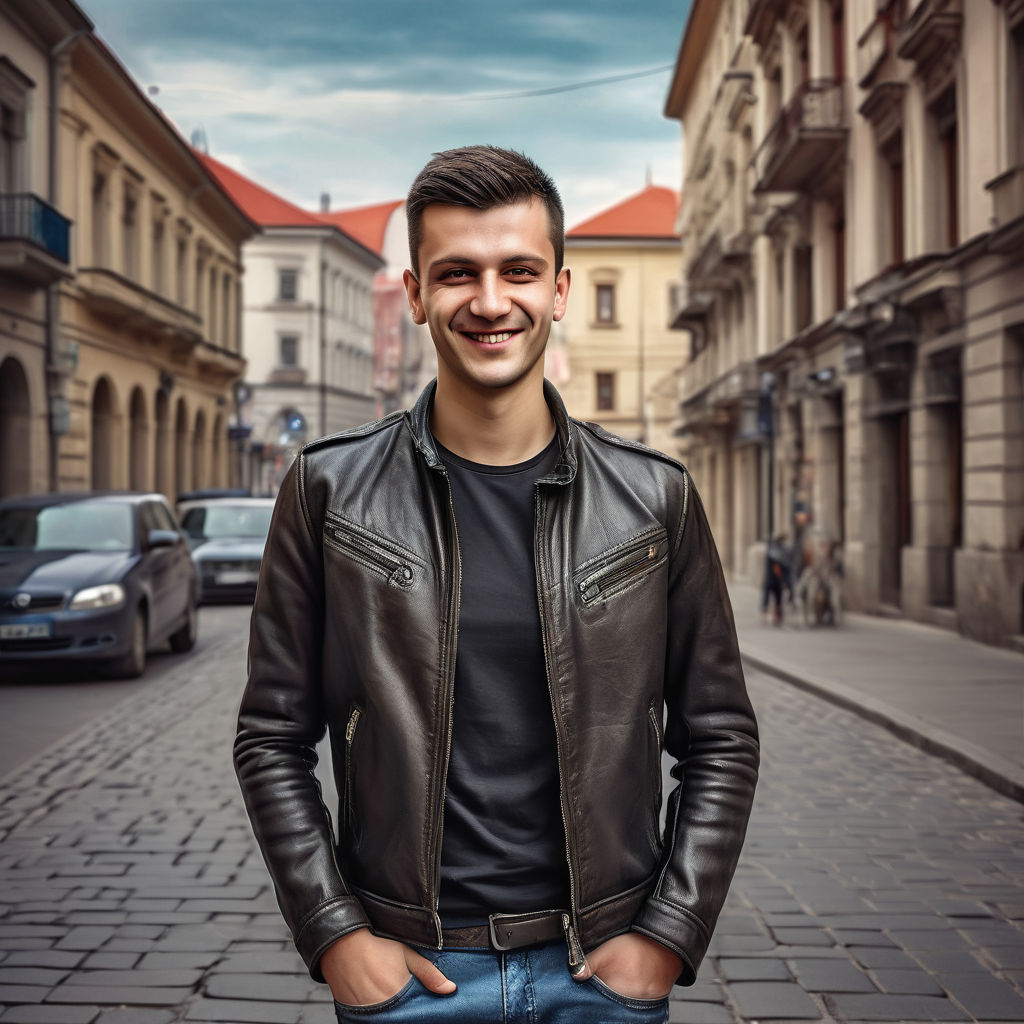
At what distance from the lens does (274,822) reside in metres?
2.08

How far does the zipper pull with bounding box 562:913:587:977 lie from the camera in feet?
6.60

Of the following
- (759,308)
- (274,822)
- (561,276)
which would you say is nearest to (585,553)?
(561,276)

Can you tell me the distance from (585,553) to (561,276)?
46 cm

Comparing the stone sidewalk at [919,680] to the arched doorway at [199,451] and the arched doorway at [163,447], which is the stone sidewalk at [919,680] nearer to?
the arched doorway at [163,447]

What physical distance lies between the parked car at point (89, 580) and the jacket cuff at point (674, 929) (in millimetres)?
10694

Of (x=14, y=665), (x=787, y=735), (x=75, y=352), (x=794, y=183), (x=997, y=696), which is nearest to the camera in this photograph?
(x=787, y=735)

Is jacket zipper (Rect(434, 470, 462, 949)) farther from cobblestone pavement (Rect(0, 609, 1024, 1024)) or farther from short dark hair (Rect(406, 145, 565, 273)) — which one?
cobblestone pavement (Rect(0, 609, 1024, 1024))

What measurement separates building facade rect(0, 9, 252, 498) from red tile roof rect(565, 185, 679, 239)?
2113cm

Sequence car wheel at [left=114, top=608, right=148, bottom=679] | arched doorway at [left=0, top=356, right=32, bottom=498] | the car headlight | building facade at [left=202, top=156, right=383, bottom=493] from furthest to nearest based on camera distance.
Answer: building facade at [left=202, top=156, right=383, bottom=493] → arched doorway at [left=0, top=356, right=32, bottom=498] → car wheel at [left=114, top=608, right=148, bottom=679] → the car headlight

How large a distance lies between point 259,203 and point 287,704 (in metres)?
66.0

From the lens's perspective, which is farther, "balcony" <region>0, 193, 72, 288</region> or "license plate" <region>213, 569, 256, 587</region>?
"balcony" <region>0, 193, 72, 288</region>

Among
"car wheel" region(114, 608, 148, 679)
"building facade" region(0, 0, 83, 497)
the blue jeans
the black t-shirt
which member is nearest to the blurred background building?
"building facade" region(0, 0, 83, 497)

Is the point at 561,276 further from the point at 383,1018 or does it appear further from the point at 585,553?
the point at 383,1018

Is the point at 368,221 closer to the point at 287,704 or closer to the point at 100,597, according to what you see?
the point at 100,597
